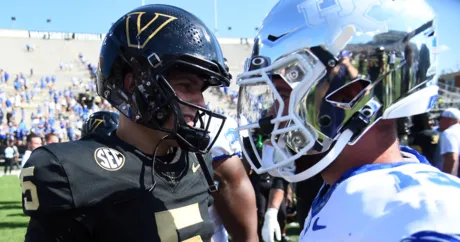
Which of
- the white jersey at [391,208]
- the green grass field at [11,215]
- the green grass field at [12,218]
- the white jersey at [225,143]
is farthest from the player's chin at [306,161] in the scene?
the green grass field at [11,215]

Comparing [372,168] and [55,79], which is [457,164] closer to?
[372,168]

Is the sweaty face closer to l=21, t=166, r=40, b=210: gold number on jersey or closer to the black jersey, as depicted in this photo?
the black jersey

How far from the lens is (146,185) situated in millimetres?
1641

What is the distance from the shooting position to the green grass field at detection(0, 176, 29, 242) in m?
6.38

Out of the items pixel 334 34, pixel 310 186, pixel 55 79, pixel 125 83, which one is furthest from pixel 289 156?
pixel 55 79

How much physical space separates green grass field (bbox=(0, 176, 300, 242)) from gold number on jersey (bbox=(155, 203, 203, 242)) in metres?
4.41

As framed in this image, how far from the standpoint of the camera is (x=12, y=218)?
7.72 metres

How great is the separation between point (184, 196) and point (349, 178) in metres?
0.77

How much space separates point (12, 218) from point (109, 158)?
700 centimetres

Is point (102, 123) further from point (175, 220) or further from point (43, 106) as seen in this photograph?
point (43, 106)

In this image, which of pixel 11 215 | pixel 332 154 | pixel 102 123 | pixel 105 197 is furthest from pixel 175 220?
pixel 11 215

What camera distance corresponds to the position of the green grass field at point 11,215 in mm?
6380

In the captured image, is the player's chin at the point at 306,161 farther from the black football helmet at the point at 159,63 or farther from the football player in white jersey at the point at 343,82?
the black football helmet at the point at 159,63

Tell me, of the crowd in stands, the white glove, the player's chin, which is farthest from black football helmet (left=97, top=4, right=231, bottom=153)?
the crowd in stands
